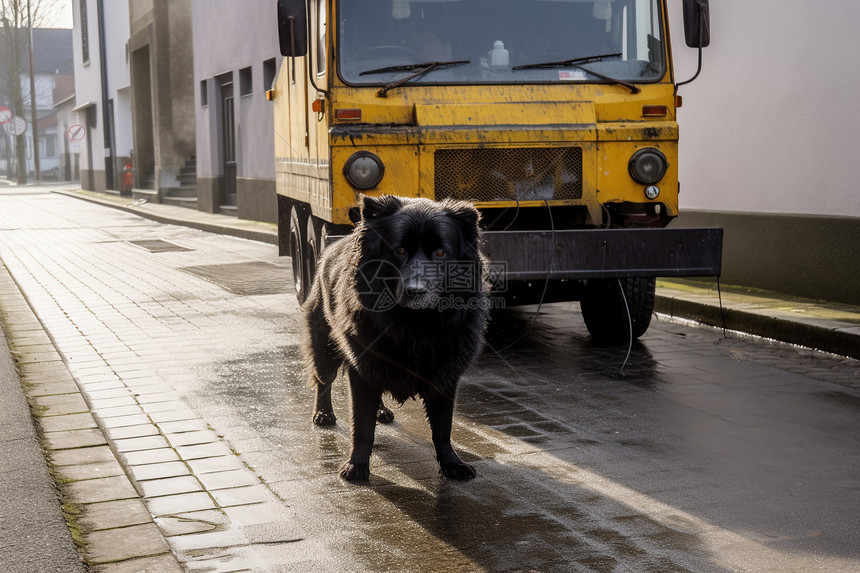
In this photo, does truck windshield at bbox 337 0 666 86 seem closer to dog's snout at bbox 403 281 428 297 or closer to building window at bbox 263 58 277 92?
dog's snout at bbox 403 281 428 297

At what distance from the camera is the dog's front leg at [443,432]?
4441 millimetres

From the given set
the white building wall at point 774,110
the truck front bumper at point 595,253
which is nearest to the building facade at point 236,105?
the white building wall at point 774,110

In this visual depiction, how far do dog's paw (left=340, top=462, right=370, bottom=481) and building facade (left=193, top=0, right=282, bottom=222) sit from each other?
16.0 metres

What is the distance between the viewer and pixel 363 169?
686 cm

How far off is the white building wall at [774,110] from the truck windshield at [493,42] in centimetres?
278

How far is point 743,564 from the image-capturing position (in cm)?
344

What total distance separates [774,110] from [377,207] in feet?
23.1

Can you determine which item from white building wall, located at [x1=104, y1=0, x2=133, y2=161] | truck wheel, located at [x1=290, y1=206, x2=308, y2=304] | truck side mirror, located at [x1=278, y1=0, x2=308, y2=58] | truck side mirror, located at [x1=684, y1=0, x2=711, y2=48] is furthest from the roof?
truck side mirror, located at [x1=684, y1=0, x2=711, y2=48]

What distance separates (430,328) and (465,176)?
288 centimetres

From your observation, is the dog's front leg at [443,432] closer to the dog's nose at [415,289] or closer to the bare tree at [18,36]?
the dog's nose at [415,289]

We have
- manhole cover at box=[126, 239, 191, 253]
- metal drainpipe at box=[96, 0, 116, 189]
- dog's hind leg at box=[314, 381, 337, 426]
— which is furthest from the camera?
metal drainpipe at box=[96, 0, 116, 189]

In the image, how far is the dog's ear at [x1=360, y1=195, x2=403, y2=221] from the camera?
13.6ft

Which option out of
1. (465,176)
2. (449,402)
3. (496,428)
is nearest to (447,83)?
(465,176)

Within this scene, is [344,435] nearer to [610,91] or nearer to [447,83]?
[447,83]
